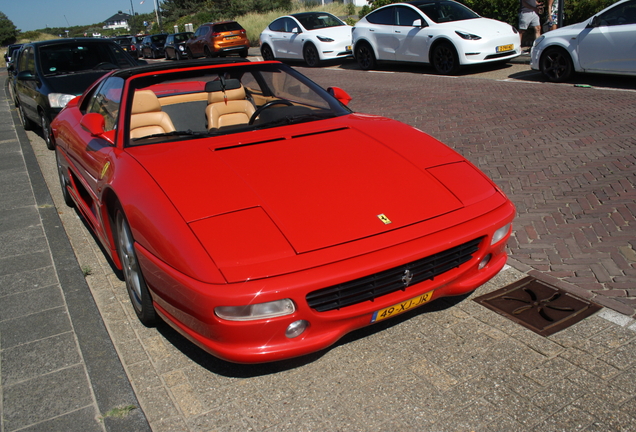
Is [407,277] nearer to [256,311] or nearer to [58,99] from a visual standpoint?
[256,311]

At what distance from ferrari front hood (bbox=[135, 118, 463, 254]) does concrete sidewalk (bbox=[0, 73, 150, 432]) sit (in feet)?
3.22

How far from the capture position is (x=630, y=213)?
4.52 m

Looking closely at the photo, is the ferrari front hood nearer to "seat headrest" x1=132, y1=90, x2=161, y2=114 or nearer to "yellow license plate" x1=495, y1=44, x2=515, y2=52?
"seat headrest" x1=132, y1=90, x2=161, y2=114

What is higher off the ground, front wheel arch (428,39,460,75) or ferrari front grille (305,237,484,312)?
front wheel arch (428,39,460,75)

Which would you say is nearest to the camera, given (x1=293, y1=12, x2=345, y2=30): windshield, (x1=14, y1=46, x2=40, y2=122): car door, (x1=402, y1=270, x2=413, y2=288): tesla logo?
(x1=402, y1=270, x2=413, y2=288): tesla logo

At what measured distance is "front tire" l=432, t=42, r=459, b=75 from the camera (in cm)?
1194

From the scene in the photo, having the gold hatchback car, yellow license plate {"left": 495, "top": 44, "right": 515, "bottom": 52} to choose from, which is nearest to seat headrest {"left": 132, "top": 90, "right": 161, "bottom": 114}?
yellow license plate {"left": 495, "top": 44, "right": 515, "bottom": 52}

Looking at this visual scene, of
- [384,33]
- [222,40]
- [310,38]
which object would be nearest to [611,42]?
[384,33]

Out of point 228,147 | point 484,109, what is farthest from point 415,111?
point 228,147

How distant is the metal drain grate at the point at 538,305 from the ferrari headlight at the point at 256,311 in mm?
1520

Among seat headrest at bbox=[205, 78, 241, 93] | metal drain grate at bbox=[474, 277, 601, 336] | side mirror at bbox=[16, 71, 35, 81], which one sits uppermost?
side mirror at bbox=[16, 71, 35, 81]

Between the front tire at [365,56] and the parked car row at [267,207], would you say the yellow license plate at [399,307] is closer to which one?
the parked car row at [267,207]

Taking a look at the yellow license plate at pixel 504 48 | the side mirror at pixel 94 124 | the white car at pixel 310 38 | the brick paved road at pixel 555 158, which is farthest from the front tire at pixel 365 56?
the side mirror at pixel 94 124

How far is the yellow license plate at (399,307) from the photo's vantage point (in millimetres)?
2729
